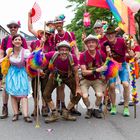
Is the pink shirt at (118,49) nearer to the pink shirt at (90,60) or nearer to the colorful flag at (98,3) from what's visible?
the pink shirt at (90,60)

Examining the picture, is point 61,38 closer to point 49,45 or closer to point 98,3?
point 49,45

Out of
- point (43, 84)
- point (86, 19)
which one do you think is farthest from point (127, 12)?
point (86, 19)

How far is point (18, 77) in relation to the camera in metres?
8.14

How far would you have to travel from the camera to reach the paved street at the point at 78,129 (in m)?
6.78

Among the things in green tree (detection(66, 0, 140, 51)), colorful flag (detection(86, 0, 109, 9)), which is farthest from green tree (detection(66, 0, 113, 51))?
colorful flag (detection(86, 0, 109, 9))

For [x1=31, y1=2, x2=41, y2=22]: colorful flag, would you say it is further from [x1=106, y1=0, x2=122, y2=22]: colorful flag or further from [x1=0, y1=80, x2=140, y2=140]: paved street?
[x1=0, y1=80, x2=140, y2=140]: paved street

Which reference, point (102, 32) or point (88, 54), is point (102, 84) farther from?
point (102, 32)

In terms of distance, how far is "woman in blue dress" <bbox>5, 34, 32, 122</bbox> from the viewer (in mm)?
8055

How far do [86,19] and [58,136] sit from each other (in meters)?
6.93

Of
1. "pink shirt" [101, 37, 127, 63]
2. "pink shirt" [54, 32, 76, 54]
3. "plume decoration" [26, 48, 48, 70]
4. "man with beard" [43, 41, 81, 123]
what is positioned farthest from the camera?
"pink shirt" [101, 37, 127, 63]

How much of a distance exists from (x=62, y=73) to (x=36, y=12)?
4.57 ft

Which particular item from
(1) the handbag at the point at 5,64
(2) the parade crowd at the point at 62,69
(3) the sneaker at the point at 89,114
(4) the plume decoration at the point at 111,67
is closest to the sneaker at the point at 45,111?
(2) the parade crowd at the point at 62,69

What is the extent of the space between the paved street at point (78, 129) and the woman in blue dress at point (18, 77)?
45 cm

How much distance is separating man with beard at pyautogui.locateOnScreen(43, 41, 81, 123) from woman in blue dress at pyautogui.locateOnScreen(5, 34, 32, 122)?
18.8 inches
